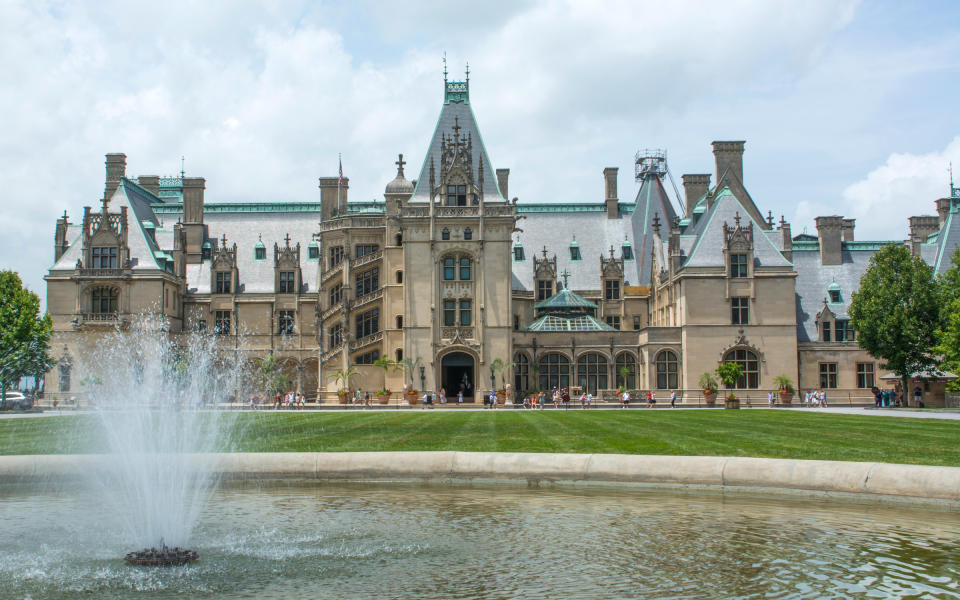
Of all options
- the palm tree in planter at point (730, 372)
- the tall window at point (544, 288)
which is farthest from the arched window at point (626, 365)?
the tall window at point (544, 288)

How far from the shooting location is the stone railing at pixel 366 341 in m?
69.3

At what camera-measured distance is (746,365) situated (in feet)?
222

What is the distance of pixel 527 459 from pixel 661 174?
72256 mm

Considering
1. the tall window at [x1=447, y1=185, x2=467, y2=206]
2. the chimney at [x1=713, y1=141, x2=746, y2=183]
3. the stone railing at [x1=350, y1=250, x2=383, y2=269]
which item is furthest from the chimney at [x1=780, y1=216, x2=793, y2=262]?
the stone railing at [x1=350, y1=250, x2=383, y2=269]

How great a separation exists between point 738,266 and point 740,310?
328 cm

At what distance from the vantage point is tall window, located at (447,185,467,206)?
68.9m

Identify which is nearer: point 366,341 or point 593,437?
point 593,437

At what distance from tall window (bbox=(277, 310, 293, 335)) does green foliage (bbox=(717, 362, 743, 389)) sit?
36595 mm

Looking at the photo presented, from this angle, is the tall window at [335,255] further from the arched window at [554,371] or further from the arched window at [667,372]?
the arched window at [667,372]

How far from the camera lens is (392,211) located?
72875mm

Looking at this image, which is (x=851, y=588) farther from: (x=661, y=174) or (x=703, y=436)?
(x=661, y=174)

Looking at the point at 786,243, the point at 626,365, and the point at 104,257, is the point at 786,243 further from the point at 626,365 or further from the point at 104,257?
the point at 104,257

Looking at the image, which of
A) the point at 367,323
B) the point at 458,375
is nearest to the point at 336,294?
the point at 367,323

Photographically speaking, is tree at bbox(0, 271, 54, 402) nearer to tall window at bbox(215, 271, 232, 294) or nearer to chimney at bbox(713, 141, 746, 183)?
A: tall window at bbox(215, 271, 232, 294)
